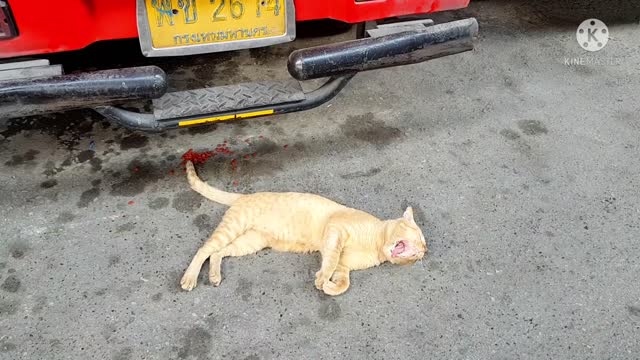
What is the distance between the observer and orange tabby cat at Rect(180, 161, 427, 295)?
234 cm

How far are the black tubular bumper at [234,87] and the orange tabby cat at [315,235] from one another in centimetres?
46

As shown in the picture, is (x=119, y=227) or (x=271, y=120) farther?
(x=271, y=120)

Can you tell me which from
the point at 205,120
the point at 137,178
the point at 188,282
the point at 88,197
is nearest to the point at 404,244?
the point at 188,282

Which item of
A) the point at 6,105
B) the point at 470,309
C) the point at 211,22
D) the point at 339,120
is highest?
the point at 211,22

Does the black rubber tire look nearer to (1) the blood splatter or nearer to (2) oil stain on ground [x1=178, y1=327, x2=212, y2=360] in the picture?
(1) the blood splatter

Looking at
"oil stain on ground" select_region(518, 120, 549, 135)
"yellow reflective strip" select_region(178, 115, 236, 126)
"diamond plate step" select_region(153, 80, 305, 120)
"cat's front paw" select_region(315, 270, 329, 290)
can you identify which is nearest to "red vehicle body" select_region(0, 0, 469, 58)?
"diamond plate step" select_region(153, 80, 305, 120)

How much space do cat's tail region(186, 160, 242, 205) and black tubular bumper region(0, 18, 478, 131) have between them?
0.40m

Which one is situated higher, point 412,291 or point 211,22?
point 211,22

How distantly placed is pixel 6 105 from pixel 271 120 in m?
1.53

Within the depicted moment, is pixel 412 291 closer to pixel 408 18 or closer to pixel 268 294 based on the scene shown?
pixel 268 294

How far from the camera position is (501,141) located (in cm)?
321

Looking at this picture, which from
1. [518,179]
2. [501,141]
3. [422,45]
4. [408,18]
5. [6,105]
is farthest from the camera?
[501,141]

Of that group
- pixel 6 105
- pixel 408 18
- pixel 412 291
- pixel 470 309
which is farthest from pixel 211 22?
pixel 470 309

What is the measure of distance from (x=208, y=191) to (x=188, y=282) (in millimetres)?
546
